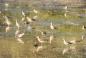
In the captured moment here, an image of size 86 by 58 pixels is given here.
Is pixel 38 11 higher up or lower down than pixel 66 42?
higher up

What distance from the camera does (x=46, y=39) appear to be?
2498 millimetres

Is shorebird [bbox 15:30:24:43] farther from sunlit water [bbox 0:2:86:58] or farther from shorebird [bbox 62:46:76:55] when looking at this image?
shorebird [bbox 62:46:76:55]

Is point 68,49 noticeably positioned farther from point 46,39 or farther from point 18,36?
point 18,36

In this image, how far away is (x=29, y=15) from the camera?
285 centimetres

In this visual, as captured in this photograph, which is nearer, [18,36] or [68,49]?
[68,49]

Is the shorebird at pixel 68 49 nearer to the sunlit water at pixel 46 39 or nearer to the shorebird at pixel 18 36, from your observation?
the sunlit water at pixel 46 39

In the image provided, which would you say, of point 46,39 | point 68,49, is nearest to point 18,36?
point 46,39

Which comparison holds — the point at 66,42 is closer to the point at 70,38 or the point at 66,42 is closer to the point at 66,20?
the point at 70,38

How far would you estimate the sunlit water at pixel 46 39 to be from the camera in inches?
90.9

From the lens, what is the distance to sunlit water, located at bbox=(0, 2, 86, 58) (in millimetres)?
2309

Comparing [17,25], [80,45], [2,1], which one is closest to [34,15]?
[17,25]

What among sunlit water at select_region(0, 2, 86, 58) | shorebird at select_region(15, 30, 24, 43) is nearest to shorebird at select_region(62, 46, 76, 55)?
sunlit water at select_region(0, 2, 86, 58)

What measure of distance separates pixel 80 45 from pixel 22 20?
0.70 m

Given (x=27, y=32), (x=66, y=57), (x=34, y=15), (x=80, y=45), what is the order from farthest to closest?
(x=34, y=15), (x=27, y=32), (x=80, y=45), (x=66, y=57)
